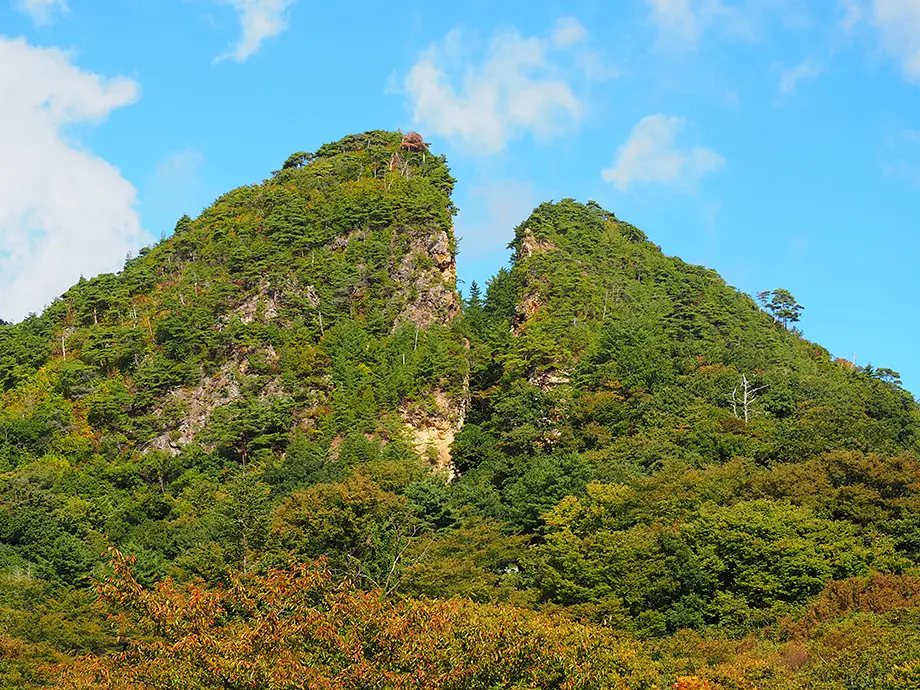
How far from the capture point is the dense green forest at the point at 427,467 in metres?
19.1

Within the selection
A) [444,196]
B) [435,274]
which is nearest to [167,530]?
[435,274]

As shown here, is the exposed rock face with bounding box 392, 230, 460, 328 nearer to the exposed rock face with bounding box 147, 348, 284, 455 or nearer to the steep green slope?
the steep green slope

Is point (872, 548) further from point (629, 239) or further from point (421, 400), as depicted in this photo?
point (629, 239)

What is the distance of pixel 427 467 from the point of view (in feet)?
164

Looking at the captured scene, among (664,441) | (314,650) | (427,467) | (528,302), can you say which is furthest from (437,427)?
(314,650)

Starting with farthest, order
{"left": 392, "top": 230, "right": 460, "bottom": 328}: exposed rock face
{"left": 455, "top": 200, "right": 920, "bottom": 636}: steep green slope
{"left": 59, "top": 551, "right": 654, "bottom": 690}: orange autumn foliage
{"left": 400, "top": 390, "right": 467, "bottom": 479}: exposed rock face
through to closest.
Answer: {"left": 392, "top": 230, "right": 460, "bottom": 328}: exposed rock face < {"left": 400, "top": 390, "right": 467, "bottom": 479}: exposed rock face < {"left": 455, "top": 200, "right": 920, "bottom": 636}: steep green slope < {"left": 59, "top": 551, "right": 654, "bottom": 690}: orange autumn foliage

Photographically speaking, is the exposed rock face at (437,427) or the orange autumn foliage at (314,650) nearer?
the orange autumn foliage at (314,650)

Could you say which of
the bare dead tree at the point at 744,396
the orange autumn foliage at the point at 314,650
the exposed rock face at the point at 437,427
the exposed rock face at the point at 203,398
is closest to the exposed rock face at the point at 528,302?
the exposed rock face at the point at 437,427

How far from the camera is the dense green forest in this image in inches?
753

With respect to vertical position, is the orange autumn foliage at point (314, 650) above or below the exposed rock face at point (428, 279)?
below

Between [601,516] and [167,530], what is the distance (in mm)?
20494

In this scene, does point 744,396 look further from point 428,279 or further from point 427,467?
point 428,279

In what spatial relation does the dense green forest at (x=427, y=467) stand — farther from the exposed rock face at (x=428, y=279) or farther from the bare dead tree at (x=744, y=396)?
the bare dead tree at (x=744, y=396)

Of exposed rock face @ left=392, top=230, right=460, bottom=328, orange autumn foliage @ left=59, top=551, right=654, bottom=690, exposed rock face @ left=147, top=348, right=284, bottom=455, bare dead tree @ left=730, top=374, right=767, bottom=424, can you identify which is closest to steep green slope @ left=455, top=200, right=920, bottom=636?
bare dead tree @ left=730, top=374, right=767, bottom=424
